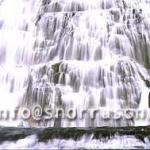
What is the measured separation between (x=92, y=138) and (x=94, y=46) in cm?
573

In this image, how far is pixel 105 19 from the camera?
52.1 ft

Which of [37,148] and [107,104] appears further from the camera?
[107,104]

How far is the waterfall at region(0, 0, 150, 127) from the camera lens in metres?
12.7

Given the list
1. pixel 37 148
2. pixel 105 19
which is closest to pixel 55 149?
pixel 37 148

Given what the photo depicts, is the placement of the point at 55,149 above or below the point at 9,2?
below

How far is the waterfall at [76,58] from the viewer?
502 inches

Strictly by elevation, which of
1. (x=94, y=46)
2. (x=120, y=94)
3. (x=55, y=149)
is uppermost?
(x=94, y=46)

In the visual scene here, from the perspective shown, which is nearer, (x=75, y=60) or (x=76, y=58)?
(x=75, y=60)

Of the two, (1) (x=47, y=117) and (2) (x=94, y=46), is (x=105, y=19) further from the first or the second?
(1) (x=47, y=117)

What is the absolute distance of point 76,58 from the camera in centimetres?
1434

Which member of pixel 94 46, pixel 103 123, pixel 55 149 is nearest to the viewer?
pixel 55 149

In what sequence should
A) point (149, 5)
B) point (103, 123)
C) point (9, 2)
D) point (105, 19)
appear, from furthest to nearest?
point (9, 2)
point (149, 5)
point (105, 19)
point (103, 123)

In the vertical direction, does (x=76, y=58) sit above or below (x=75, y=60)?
above

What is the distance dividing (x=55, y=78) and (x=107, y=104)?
1925 millimetres
